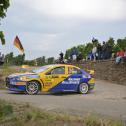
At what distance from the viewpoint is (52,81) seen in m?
25.2

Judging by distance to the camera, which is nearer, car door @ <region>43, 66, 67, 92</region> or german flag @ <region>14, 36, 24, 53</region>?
car door @ <region>43, 66, 67, 92</region>

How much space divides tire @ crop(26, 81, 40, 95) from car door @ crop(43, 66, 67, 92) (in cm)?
49

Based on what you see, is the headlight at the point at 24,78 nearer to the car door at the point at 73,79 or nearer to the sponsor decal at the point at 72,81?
Result: the sponsor decal at the point at 72,81

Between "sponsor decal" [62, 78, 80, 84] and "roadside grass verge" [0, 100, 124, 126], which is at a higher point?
"sponsor decal" [62, 78, 80, 84]

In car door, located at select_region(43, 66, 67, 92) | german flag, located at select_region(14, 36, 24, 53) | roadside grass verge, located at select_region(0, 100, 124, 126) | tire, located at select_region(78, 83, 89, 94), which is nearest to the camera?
roadside grass verge, located at select_region(0, 100, 124, 126)

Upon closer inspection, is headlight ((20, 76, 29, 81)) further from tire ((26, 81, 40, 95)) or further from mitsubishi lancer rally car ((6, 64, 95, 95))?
tire ((26, 81, 40, 95))

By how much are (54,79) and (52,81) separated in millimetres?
159

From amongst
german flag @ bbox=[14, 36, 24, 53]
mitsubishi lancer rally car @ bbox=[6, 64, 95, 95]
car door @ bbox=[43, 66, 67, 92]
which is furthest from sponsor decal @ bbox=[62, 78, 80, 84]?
german flag @ bbox=[14, 36, 24, 53]

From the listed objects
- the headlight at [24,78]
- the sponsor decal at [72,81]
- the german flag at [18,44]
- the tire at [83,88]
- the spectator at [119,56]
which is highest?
the german flag at [18,44]

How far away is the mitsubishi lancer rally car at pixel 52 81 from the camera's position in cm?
2448

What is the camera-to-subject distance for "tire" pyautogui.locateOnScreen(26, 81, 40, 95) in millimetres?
24469

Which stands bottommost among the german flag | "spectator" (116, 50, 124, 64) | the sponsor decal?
the sponsor decal

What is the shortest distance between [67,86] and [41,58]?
113 ft

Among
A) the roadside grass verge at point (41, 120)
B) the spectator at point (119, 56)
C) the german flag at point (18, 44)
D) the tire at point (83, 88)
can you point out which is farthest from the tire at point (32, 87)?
the german flag at point (18, 44)
